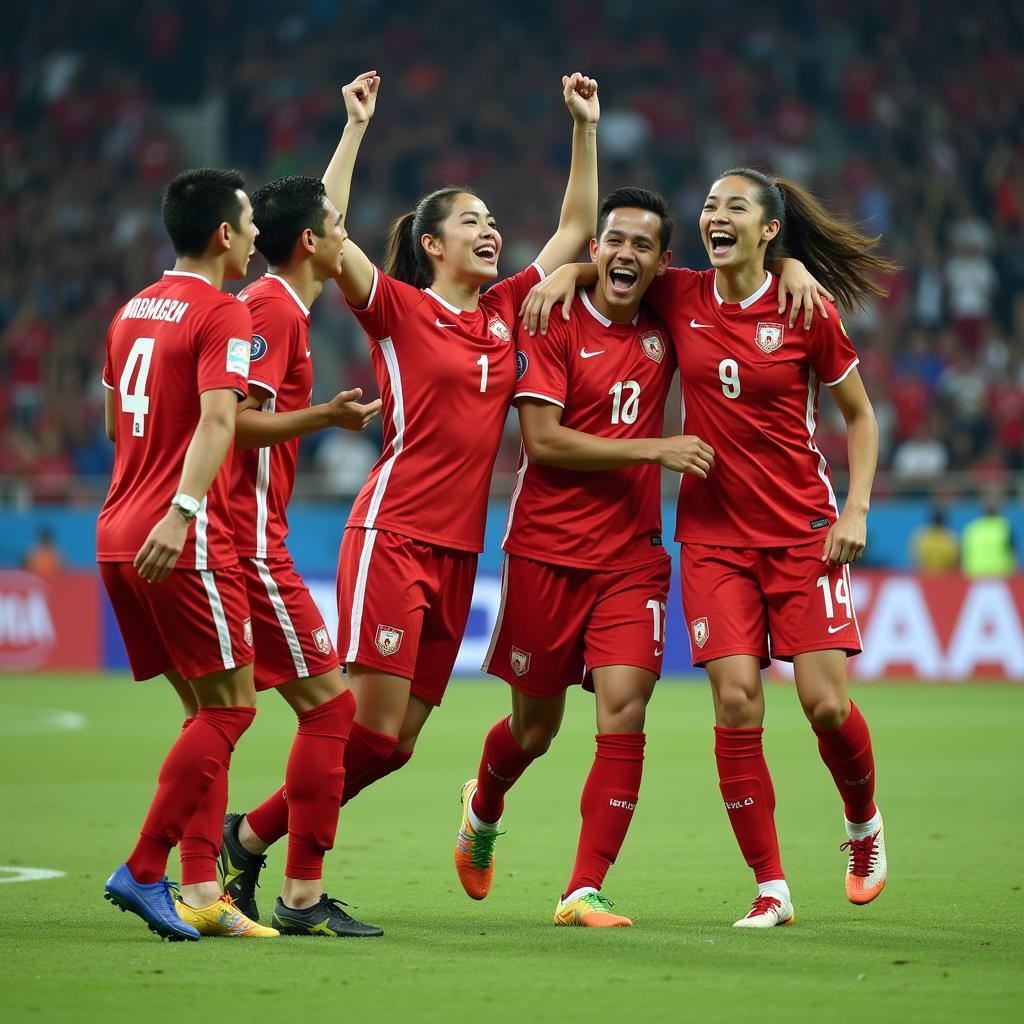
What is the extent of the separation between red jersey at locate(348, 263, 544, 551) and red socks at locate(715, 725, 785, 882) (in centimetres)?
114

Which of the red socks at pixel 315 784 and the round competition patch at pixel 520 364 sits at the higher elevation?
the round competition patch at pixel 520 364

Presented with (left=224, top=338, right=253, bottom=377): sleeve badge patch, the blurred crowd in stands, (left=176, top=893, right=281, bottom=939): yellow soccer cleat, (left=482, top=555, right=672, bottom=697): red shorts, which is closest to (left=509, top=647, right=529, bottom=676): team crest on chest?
(left=482, top=555, right=672, bottom=697): red shorts

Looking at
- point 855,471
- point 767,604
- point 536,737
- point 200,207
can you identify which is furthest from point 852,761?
point 200,207

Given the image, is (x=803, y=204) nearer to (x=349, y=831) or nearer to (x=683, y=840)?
(x=683, y=840)

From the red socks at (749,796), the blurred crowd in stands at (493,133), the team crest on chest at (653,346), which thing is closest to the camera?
the red socks at (749,796)

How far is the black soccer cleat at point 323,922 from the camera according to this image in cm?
541

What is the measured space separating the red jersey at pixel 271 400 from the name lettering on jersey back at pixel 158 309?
0.97 ft

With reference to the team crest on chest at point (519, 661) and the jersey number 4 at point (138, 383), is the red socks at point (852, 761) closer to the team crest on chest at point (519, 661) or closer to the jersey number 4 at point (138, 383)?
the team crest on chest at point (519, 661)

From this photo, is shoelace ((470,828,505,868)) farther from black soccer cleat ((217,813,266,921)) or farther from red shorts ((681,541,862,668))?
red shorts ((681,541,862,668))

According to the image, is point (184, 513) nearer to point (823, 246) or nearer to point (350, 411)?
point (350, 411)

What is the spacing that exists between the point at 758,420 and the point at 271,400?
5.59 ft

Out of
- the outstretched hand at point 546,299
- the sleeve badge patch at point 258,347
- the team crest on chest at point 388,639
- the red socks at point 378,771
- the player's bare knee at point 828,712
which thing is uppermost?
the outstretched hand at point 546,299

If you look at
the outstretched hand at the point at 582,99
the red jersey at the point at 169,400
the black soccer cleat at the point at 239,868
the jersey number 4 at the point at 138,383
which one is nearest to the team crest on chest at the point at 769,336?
the outstretched hand at the point at 582,99

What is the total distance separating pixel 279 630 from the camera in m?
5.51
